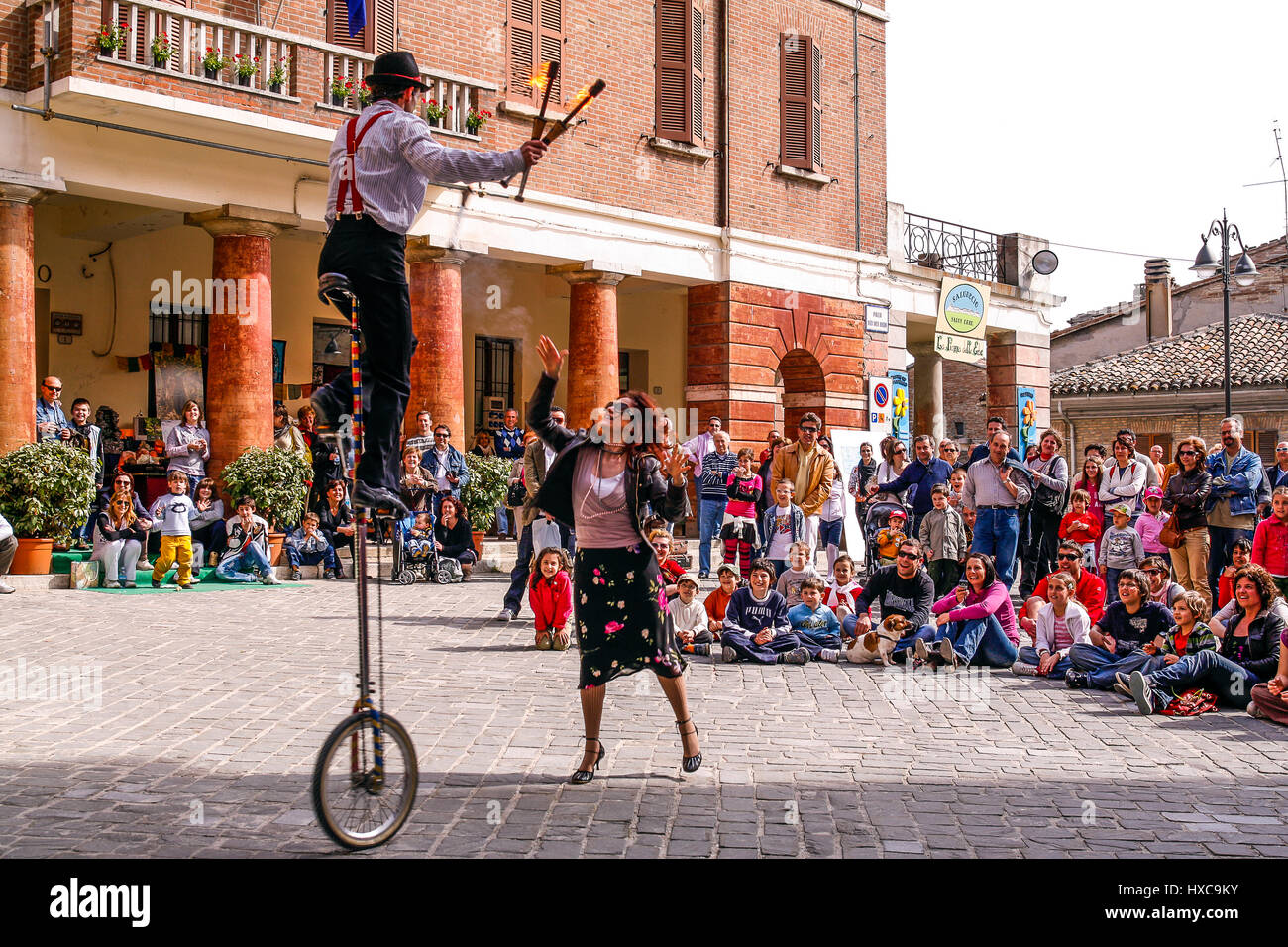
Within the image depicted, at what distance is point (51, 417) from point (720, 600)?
30.0 feet

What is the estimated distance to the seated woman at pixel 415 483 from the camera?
16.4 meters

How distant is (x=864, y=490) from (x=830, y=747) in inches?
412

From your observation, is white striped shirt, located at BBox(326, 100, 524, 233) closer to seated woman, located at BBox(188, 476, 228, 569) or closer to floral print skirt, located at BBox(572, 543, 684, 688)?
floral print skirt, located at BBox(572, 543, 684, 688)

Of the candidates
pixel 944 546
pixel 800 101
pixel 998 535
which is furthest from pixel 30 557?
pixel 800 101

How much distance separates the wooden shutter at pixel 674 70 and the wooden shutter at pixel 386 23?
529 cm

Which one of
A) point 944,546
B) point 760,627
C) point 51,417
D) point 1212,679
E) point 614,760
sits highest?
point 51,417

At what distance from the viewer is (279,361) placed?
22188 mm

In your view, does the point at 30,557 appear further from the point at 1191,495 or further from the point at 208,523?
the point at 1191,495

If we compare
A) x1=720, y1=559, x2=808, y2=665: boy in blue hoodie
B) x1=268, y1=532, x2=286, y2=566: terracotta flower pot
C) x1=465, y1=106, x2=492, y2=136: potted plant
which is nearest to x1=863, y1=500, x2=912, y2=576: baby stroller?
x1=720, y1=559, x2=808, y2=665: boy in blue hoodie

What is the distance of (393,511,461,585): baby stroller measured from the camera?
17312 mm

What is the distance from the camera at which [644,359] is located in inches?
1083

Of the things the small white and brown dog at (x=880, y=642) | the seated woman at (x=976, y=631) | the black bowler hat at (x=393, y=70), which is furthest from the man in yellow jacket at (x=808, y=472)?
the black bowler hat at (x=393, y=70)

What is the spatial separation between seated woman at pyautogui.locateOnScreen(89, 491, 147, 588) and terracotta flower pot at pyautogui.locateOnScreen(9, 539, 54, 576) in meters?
0.52

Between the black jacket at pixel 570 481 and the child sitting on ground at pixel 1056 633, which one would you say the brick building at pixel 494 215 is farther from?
the black jacket at pixel 570 481
